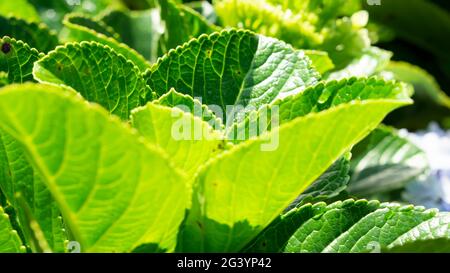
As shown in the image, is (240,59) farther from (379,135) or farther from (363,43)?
(379,135)

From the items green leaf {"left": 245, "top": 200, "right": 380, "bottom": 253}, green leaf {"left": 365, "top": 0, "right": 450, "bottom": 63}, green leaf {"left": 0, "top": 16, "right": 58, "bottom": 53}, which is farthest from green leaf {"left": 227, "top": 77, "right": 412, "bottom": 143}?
green leaf {"left": 365, "top": 0, "right": 450, "bottom": 63}

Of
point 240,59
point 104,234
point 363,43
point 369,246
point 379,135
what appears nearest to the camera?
point 104,234

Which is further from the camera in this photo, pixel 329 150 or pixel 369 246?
pixel 369 246

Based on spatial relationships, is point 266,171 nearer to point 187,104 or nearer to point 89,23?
point 187,104

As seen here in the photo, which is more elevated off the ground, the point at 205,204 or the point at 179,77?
the point at 179,77

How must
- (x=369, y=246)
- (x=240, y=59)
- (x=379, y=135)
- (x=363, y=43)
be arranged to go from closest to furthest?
1. (x=369, y=246)
2. (x=240, y=59)
3. (x=363, y=43)
4. (x=379, y=135)

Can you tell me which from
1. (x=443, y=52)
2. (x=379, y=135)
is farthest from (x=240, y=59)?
(x=443, y=52)
